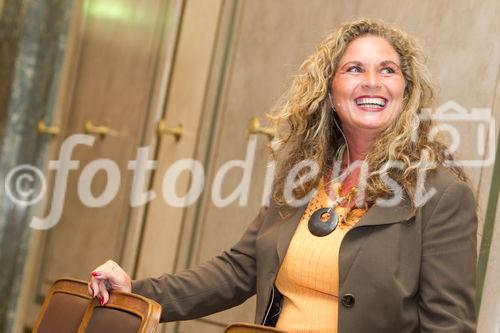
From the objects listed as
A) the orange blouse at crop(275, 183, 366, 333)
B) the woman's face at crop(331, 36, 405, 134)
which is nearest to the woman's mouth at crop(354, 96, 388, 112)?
the woman's face at crop(331, 36, 405, 134)

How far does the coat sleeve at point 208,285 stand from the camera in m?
2.17

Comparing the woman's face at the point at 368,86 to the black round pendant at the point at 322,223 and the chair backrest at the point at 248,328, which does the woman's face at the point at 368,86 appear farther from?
the chair backrest at the point at 248,328

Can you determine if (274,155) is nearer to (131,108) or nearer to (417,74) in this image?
(417,74)

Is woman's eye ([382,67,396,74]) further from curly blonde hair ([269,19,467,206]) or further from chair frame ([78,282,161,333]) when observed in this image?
chair frame ([78,282,161,333])

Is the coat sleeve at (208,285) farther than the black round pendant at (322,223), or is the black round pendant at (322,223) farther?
the coat sleeve at (208,285)

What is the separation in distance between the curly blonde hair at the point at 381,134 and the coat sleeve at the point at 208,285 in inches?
7.0

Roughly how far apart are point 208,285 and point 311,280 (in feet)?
1.05

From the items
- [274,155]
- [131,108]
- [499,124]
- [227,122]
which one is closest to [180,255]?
[227,122]

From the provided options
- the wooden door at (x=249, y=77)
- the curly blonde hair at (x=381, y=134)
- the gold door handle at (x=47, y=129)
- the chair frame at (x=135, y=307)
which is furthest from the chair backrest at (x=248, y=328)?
the gold door handle at (x=47, y=129)

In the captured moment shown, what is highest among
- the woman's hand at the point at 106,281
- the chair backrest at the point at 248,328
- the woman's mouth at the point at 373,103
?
the woman's mouth at the point at 373,103

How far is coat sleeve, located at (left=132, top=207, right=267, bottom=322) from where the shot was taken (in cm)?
217

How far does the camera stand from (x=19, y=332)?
481 centimetres

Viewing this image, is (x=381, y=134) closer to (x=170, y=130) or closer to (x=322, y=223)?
(x=322, y=223)

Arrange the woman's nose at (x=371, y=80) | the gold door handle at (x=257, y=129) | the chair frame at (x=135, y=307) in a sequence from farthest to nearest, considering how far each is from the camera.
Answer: the gold door handle at (x=257, y=129), the woman's nose at (x=371, y=80), the chair frame at (x=135, y=307)
